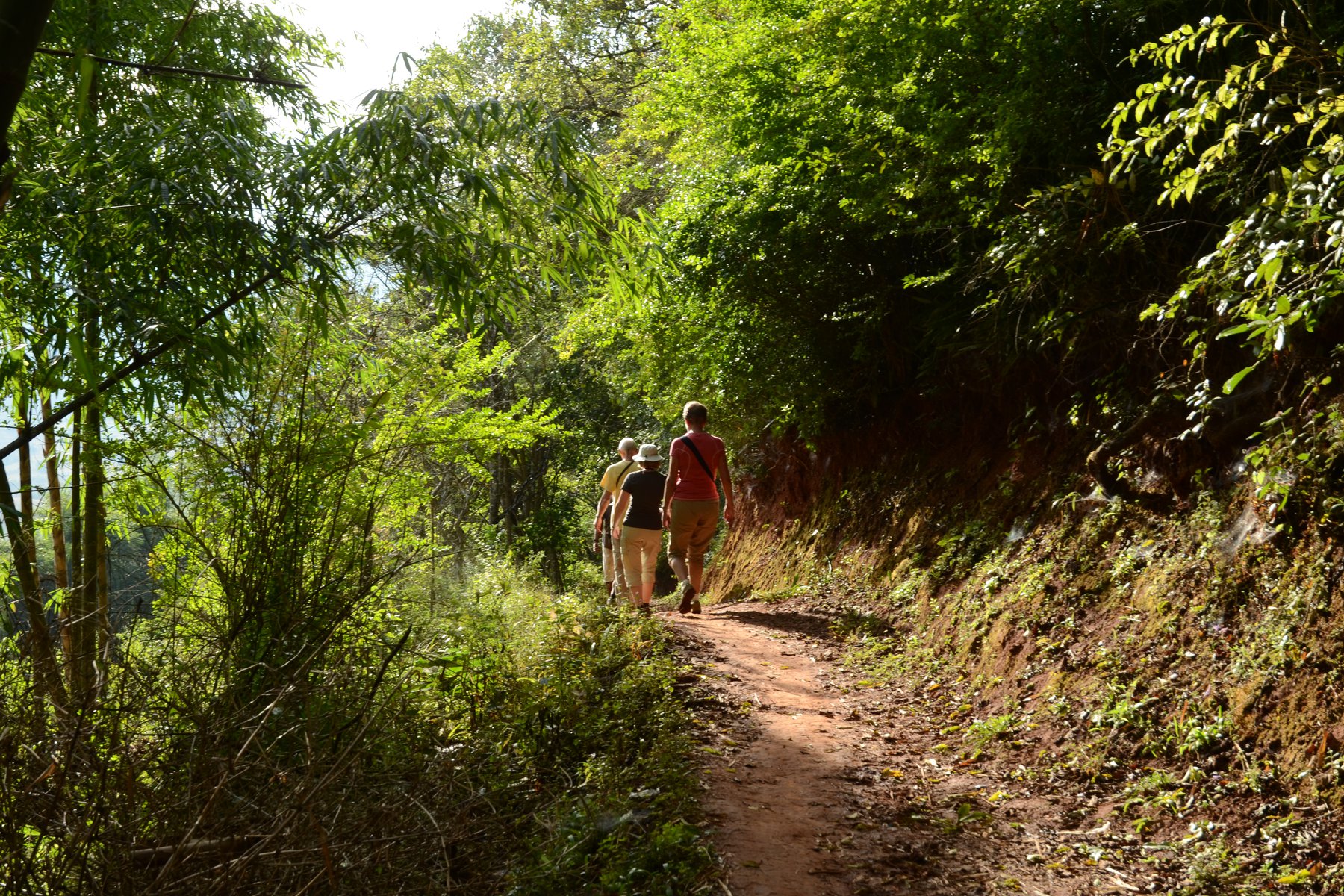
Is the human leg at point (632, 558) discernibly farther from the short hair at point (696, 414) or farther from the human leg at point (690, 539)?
the short hair at point (696, 414)

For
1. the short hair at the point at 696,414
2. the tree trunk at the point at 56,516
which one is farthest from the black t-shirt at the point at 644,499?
the tree trunk at the point at 56,516

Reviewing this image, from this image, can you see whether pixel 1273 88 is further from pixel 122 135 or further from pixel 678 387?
pixel 678 387

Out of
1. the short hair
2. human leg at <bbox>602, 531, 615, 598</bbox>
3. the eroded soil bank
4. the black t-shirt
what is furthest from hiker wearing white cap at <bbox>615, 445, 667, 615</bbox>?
the eroded soil bank

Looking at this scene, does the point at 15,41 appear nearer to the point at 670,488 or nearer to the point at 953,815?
the point at 953,815

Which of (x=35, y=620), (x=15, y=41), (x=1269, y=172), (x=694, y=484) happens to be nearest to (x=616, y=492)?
(x=694, y=484)

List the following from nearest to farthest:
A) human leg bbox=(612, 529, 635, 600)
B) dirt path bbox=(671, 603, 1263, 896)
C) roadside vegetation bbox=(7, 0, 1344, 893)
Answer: roadside vegetation bbox=(7, 0, 1344, 893) → dirt path bbox=(671, 603, 1263, 896) → human leg bbox=(612, 529, 635, 600)

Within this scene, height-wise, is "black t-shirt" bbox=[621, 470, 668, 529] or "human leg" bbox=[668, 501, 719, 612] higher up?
"black t-shirt" bbox=[621, 470, 668, 529]

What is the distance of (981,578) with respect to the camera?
728 centimetres

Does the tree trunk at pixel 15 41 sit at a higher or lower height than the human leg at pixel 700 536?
higher

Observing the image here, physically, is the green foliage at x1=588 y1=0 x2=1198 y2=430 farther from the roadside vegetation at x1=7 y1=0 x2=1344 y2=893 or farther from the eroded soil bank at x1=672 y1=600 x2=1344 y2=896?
the eroded soil bank at x1=672 y1=600 x2=1344 y2=896

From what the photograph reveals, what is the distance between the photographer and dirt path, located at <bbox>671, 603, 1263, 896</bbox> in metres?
3.87

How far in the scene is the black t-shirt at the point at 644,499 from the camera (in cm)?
883

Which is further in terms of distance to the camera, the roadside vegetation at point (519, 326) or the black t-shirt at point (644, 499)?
the black t-shirt at point (644, 499)

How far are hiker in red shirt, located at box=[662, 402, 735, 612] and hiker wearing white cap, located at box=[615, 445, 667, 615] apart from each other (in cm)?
15
